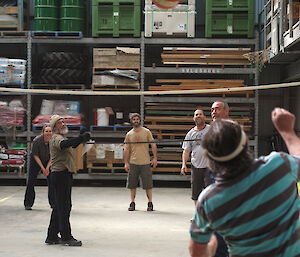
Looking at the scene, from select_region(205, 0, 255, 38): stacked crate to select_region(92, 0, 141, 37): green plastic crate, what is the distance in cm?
193

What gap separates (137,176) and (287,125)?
763cm

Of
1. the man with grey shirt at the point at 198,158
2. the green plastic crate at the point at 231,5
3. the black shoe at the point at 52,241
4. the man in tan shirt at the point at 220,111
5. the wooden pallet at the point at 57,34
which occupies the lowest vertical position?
the black shoe at the point at 52,241

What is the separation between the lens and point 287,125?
232cm

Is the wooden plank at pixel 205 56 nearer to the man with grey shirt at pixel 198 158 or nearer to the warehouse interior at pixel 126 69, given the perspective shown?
the warehouse interior at pixel 126 69

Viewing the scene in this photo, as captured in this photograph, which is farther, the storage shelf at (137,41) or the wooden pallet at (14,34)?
the wooden pallet at (14,34)

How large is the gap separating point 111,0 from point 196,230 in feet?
39.6

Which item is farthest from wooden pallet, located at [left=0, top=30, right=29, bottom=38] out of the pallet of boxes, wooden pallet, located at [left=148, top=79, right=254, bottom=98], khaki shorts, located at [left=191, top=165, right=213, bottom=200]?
khaki shorts, located at [left=191, top=165, right=213, bottom=200]

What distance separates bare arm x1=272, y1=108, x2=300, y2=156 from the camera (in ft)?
7.50

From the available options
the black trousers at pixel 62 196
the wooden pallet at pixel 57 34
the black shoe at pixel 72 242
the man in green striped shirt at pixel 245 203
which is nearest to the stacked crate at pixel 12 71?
the wooden pallet at pixel 57 34

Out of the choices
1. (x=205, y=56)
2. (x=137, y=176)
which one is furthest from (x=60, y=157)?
(x=205, y=56)

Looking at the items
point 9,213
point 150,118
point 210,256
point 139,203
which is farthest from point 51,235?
point 150,118

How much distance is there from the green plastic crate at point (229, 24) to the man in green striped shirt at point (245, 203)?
11659 mm

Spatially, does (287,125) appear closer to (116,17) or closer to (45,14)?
(116,17)

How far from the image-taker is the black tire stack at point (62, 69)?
13.6 metres
